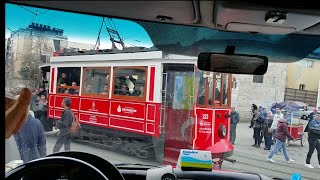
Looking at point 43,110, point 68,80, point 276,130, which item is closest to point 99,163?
point 43,110

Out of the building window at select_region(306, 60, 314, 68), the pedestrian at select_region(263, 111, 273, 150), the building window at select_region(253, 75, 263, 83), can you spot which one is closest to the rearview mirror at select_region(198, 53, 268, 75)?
the building window at select_region(253, 75, 263, 83)

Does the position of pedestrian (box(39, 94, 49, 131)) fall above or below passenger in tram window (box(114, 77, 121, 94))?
below

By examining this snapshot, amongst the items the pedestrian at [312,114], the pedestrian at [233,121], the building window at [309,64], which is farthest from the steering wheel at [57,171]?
the pedestrian at [312,114]

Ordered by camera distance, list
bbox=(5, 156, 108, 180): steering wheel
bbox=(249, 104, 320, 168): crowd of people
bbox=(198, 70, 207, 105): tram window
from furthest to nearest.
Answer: bbox=(198, 70, 207, 105): tram window
bbox=(249, 104, 320, 168): crowd of people
bbox=(5, 156, 108, 180): steering wheel

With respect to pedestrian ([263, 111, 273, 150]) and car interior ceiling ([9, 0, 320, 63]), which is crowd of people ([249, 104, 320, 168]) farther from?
car interior ceiling ([9, 0, 320, 63])

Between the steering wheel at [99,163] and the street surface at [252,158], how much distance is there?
0.66 ft

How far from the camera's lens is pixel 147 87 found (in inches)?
160

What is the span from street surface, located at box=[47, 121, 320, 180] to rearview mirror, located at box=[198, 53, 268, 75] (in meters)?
0.84

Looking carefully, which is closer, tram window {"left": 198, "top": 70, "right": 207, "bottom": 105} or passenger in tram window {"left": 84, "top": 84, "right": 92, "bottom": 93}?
passenger in tram window {"left": 84, "top": 84, "right": 92, "bottom": 93}

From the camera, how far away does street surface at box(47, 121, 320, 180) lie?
9.91ft

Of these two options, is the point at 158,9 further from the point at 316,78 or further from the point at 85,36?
the point at 316,78

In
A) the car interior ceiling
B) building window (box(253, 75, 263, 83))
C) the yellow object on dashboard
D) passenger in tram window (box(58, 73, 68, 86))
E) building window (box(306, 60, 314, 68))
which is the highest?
the car interior ceiling

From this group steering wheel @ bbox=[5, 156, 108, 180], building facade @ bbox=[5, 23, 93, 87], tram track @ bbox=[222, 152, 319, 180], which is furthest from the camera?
tram track @ bbox=[222, 152, 319, 180]

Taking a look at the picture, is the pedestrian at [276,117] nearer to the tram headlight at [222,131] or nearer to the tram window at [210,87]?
the tram headlight at [222,131]
